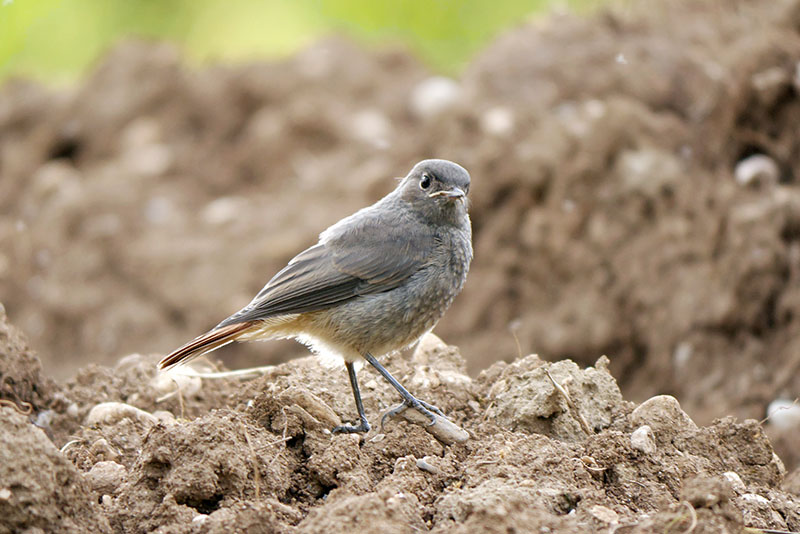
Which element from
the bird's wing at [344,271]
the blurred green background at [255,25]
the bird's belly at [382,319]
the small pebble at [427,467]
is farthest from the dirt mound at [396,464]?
the blurred green background at [255,25]

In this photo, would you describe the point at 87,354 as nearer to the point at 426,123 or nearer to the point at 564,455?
the point at 426,123

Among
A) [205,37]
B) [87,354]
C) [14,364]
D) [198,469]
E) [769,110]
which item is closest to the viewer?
[198,469]

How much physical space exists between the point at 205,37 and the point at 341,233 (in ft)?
27.9

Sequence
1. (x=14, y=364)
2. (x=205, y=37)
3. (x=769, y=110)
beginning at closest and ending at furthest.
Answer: (x=14, y=364)
(x=769, y=110)
(x=205, y=37)

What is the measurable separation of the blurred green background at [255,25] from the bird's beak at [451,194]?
701 cm

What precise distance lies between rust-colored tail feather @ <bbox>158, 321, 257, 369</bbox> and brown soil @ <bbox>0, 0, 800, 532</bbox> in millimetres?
221

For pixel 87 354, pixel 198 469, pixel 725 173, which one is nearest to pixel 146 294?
pixel 87 354

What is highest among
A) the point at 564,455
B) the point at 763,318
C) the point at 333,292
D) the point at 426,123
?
the point at 426,123

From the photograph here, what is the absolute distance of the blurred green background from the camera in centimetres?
1134

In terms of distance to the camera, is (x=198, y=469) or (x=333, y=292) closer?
(x=198, y=469)

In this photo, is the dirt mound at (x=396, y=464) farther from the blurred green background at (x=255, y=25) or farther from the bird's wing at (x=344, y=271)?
the blurred green background at (x=255, y=25)

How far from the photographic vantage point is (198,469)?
284 cm

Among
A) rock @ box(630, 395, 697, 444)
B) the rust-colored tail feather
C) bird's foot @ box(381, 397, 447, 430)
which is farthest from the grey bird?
rock @ box(630, 395, 697, 444)

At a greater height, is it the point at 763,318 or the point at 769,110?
the point at 769,110
